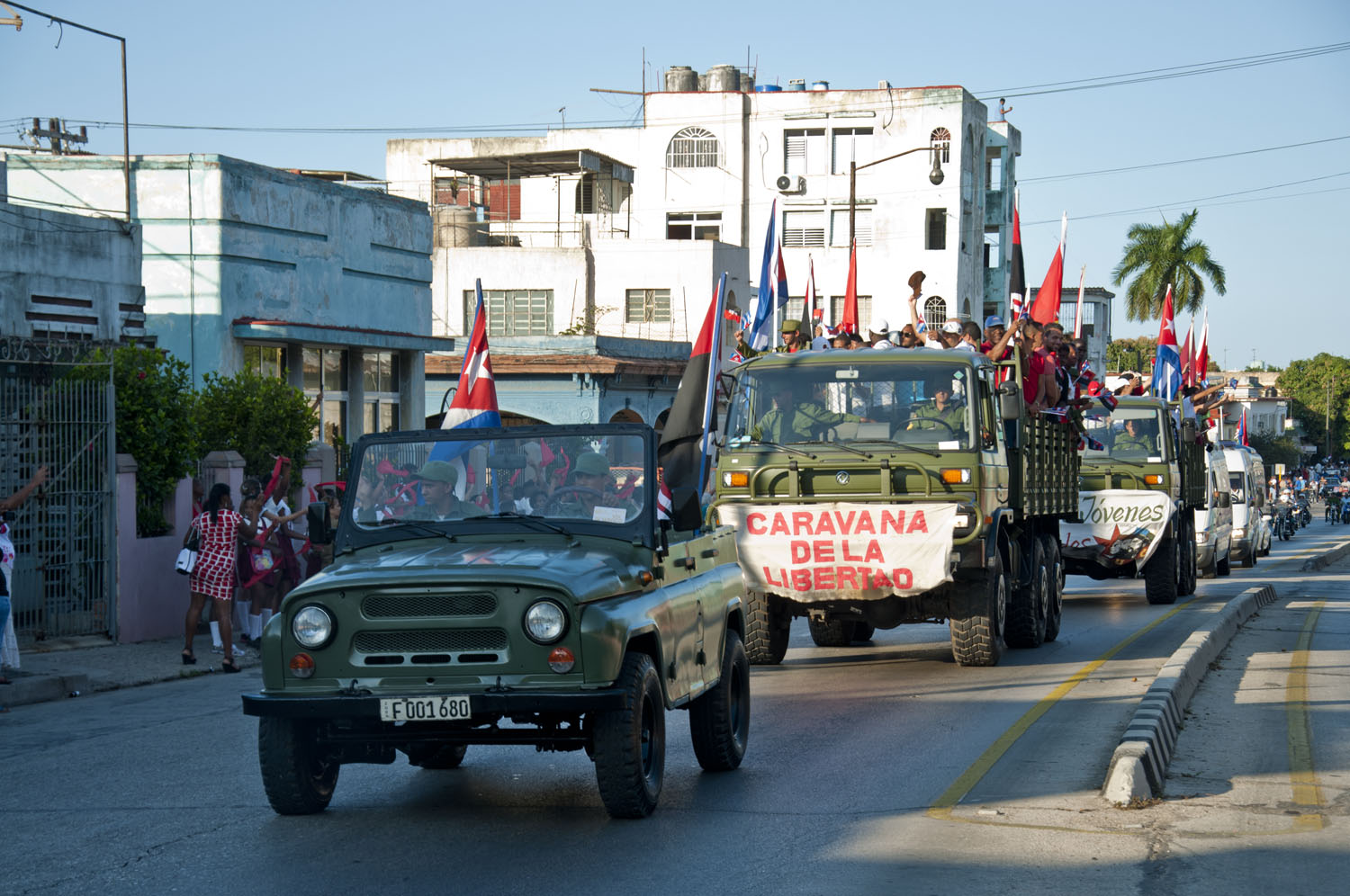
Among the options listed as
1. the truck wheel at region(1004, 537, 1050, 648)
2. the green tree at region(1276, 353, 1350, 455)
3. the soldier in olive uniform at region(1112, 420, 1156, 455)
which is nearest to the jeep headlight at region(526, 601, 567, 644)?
the truck wheel at region(1004, 537, 1050, 648)

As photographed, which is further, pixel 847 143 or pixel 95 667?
pixel 847 143

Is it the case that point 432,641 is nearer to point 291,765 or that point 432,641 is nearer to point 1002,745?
point 291,765

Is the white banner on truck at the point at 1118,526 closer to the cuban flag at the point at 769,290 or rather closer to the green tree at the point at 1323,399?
the cuban flag at the point at 769,290

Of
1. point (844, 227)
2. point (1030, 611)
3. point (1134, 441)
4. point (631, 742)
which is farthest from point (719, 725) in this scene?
point (844, 227)

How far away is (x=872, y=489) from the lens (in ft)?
43.6

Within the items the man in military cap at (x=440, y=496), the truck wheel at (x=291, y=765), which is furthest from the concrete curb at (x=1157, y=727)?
the truck wheel at (x=291, y=765)

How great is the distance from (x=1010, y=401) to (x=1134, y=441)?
920 centimetres

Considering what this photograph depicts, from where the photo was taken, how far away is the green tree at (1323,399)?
136875mm

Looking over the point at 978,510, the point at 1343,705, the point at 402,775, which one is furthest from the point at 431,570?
the point at 1343,705

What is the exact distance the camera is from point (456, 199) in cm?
5531

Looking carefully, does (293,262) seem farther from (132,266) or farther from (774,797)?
(774,797)

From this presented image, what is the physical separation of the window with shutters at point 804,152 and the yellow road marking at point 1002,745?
47.2m

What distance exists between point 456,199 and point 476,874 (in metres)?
50.3

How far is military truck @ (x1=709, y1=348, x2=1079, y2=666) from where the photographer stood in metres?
13.2
